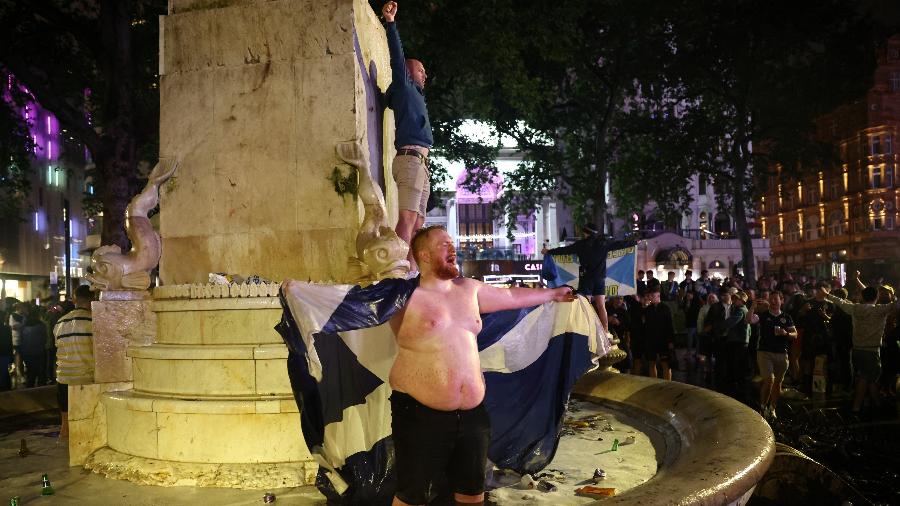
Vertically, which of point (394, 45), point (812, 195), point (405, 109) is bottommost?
point (405, 109)

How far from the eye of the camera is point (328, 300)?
4035 mm

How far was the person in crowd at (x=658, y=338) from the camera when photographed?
13359 mm

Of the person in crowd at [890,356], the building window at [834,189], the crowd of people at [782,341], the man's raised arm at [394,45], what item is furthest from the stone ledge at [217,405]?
the building window at [834,189]

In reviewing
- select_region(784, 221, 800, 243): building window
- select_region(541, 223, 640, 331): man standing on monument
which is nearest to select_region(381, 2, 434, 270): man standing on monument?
select_region(541, 223, 640, 331): man standing on monument

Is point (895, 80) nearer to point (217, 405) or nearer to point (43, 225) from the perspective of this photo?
point (43, 225)

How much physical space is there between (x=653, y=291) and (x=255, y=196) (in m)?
9.99

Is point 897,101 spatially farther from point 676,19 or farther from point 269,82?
point 269,82

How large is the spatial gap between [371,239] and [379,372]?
1.25 metres

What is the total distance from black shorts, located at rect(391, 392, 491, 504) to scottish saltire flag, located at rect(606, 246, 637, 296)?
6920mm

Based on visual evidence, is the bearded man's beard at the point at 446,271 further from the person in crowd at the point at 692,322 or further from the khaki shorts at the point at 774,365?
the person in crowd at the point at 692,322

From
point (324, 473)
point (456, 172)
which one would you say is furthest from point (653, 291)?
point (456, 172)

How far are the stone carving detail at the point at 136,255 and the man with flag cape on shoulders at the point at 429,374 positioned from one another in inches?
98.8

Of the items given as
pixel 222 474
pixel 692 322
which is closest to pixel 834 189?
pixel 692 322

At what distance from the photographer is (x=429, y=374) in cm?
367
